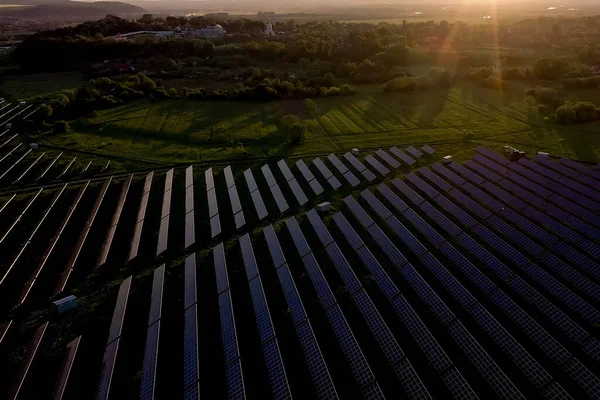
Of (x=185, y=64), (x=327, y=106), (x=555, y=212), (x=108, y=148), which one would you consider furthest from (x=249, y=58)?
(x=555, y=212)

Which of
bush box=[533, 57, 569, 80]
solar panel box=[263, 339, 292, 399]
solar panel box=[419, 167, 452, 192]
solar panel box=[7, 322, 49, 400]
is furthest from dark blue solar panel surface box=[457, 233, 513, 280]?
bush box=[533, 57, 569, 80]

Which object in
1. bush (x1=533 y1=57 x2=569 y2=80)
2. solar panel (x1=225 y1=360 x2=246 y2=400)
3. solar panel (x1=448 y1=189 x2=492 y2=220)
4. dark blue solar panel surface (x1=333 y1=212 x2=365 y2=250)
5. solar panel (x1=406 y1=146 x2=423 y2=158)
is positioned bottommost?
solar panel (x1=225 y1=360 x2=246 y2=400)

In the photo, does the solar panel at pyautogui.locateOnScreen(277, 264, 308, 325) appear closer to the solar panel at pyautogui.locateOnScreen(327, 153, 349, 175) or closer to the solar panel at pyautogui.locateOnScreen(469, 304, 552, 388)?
the solar panel at pyautogui.locateOnScreen(469, 304, 552, 388)

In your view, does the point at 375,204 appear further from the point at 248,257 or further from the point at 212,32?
the point at 212,32

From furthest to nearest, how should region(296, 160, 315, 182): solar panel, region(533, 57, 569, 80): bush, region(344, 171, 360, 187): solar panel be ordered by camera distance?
region(533, 57, 569, 80): bush < region(296, 160, 315, 182): solar panel < region(344, 171, 360, 187): solar panel

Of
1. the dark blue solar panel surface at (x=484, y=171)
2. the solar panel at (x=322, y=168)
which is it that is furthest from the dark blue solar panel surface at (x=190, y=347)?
the dark blue solar panel surface at (x=484, y=171)

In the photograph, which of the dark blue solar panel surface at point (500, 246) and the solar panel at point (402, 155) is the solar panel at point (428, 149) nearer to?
the solar panel at point (402, 155)
